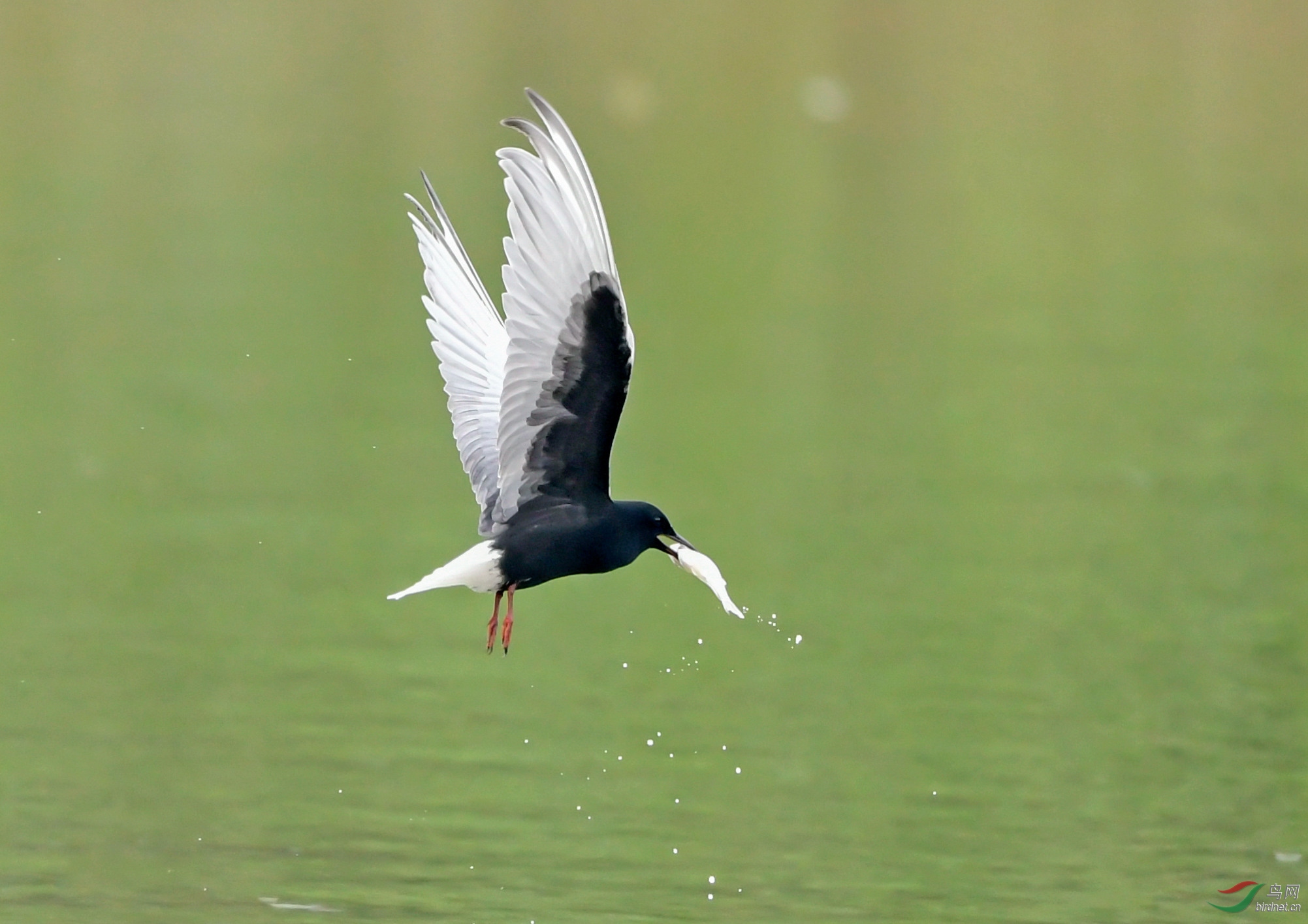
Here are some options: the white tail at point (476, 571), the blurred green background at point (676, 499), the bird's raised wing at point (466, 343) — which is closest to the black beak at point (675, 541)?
the white tail at point (476, 571)

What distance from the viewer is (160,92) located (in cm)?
2798

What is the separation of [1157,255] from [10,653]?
49.1 feet

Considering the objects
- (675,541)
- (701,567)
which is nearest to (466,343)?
(675,541)

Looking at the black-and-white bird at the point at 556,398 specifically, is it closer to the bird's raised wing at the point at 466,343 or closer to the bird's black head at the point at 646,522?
the bird's black head at the point at 646,522

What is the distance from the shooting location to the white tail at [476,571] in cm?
750

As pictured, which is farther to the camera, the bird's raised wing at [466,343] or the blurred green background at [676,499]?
the blurred green background at [676,499]

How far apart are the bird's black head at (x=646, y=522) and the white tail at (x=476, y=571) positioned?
0.38m

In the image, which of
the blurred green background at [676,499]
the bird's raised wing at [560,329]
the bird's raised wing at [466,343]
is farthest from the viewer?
the blurred green background at [676,499]

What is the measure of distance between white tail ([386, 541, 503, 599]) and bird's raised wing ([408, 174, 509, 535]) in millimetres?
811

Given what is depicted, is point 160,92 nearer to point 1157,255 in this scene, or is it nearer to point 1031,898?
point 1157,255


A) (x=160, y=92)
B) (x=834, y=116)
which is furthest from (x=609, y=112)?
(x=160, y=92)

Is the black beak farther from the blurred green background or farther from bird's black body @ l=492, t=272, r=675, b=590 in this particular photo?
the blurred green background

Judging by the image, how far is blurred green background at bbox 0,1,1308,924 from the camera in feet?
31.7

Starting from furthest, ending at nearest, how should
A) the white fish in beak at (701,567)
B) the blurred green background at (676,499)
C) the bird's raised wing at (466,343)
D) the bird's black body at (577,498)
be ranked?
1. the blurred green background at (676,499)
2. the bird's raised wing at (466,343)
3. the white fish in beak at (701,567)
4. the bird's black body at (577,498)
